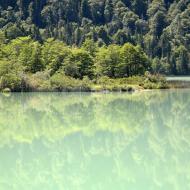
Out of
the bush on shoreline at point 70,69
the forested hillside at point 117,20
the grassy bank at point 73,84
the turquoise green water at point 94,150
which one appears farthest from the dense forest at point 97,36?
the turquoise green water at point 94,150

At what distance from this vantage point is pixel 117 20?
131m

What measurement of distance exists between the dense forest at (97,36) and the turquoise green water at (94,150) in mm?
25202

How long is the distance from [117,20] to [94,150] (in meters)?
118

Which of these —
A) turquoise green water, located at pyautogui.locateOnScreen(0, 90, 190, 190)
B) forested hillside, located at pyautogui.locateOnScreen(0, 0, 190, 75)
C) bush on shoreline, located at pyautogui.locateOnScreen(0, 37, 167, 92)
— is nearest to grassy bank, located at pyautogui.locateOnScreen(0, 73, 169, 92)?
bush on shoreline, located at pyautogui.locateOnScreen(0, 37, 167, 92)

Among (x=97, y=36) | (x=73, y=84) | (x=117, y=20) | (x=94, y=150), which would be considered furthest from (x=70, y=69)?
(x=117, y=20)

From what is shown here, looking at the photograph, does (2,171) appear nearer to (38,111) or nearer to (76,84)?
(38,111)

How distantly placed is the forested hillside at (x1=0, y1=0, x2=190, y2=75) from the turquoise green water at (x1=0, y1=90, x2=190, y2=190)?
257 feet

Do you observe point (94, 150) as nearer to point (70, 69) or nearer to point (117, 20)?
point (70, 69)

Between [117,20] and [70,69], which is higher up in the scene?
[117,20]

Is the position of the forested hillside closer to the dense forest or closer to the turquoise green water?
the dense forest

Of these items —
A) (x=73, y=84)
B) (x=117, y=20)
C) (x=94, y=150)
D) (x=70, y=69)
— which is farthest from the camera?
(x=117, y=20)

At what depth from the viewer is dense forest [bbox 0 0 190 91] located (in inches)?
2115

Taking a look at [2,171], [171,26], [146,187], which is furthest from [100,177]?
[171,26]

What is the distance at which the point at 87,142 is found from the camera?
1684cm
